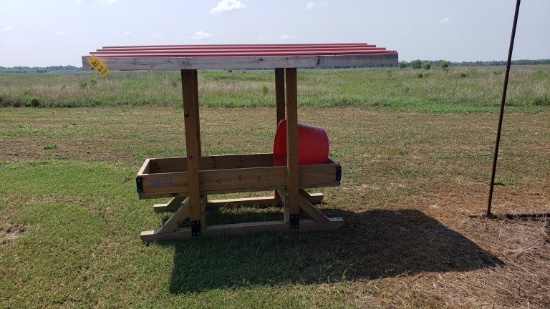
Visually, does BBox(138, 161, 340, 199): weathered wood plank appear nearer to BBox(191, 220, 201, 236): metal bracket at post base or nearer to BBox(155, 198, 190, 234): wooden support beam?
BBox(155, 198, 190, 234): wooden support beam

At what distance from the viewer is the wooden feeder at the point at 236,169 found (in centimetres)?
391

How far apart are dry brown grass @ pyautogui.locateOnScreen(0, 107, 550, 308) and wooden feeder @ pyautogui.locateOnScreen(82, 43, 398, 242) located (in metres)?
0.58

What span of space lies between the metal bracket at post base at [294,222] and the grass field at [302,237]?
13cm

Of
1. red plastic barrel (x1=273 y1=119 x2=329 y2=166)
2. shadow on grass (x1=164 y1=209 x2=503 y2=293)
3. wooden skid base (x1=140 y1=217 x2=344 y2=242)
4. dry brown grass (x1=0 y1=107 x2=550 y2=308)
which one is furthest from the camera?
red plastic barrel (x1=273 y1=119 x2=329 y2=166)

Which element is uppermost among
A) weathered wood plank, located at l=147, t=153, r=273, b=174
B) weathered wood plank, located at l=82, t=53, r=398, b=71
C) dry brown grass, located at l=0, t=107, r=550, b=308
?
weathered wood plank, located at l=82, t=53, r=398, b=71

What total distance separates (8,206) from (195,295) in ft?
11.3

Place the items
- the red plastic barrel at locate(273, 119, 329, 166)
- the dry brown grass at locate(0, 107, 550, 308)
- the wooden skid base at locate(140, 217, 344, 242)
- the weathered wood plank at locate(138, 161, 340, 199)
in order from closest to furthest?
the dry brown grass at locate(0, 107, 550, 308) < the weathered wood plank at locate(138, 161, 340, 199) < the wooden skid base at locate(140, 217, 344, 242) < the red plastic barrel at locate(273, 119, 329, 166)

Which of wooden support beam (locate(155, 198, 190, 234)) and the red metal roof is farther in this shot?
wooden support beam (locate(155, 198, 190, 234))

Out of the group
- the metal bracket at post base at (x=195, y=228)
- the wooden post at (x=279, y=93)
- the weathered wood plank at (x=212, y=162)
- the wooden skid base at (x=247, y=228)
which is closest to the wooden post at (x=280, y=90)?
the wooden post at (x=279, y=93)

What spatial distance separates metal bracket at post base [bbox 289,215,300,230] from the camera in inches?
187

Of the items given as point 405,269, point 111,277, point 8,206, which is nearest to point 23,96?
point 8,206

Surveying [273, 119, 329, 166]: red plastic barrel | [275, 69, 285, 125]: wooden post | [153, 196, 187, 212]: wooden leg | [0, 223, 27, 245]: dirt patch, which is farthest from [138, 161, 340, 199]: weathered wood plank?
[0, 223, 27, 245]: dirt patch

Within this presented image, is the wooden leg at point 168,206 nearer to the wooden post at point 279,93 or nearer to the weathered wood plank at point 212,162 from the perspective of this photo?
the weathered wood plank at point 212,162

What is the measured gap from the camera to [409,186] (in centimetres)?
654
